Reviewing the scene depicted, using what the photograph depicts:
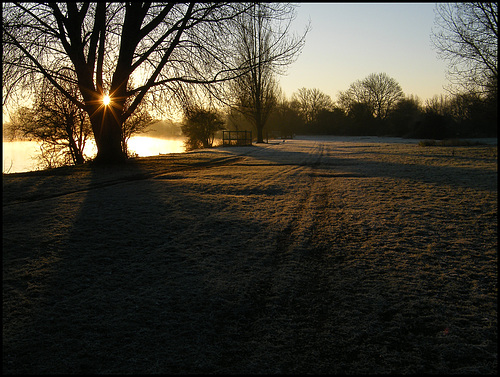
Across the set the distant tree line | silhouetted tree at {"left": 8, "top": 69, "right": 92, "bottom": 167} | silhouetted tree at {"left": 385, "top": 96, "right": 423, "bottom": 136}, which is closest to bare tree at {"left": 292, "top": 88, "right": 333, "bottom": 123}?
the distant tree line

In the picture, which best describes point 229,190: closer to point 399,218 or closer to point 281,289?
point 399,218

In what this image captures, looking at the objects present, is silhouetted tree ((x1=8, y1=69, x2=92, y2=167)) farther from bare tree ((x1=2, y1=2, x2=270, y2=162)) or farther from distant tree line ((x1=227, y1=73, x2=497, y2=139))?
distant tree line ((x1=227, y1=73, x2=497, y2=139))

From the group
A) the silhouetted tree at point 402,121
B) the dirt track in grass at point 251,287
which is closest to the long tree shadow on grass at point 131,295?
the dirt track in grass at point 251,287

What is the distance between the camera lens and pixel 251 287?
285 cm

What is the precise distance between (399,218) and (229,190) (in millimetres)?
3506

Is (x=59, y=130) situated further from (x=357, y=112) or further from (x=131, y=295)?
(x=357, y=112)

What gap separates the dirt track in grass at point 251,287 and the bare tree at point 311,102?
243ft

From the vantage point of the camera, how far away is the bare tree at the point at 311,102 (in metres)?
77.3

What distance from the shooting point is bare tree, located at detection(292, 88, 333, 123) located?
7731 cm

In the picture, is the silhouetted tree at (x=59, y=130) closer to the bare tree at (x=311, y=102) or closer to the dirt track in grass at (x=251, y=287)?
the dirt track in grass at (x=251, y=287)

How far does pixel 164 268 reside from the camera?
323 centimetres

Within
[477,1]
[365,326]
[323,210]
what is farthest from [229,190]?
[477,1]

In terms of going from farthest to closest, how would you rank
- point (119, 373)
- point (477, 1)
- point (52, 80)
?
point (477, 1), point (52, 80), point (119, 373)

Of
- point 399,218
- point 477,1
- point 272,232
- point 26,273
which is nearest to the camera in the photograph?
point 26,273
